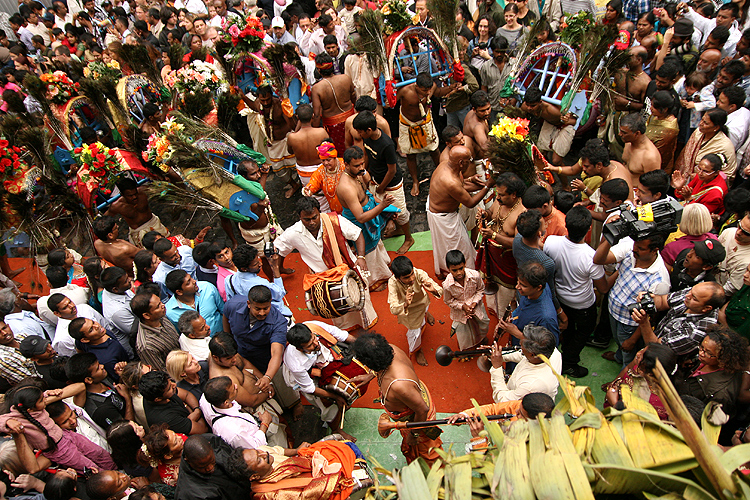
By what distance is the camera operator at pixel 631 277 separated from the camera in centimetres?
379

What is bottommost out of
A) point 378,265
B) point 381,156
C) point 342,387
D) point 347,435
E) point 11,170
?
point 347,435

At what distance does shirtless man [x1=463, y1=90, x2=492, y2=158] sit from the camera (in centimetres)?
599

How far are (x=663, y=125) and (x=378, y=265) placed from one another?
391 centimetres

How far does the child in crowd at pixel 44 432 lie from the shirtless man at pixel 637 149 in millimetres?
5939

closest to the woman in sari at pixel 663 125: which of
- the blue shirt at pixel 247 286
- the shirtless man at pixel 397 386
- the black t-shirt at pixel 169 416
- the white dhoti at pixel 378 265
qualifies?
the white dhoti at pixel 378 265

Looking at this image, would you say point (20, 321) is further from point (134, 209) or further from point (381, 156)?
point (381, 156)

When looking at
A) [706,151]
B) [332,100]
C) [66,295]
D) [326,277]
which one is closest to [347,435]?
[326,277]

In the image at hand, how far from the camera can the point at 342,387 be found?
4.21 meters

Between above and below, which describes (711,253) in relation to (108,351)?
Answer: above

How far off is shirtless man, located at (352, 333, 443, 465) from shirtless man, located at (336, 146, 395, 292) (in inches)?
87.5

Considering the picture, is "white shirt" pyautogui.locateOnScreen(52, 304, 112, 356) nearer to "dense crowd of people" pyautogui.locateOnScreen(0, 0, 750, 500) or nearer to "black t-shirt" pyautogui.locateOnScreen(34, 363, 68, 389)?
"dense crowd of people" pyautogui.locateOnScreen(0, 0, 750, 500)

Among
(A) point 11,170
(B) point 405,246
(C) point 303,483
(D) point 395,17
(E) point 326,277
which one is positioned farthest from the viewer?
(D) point 395,17

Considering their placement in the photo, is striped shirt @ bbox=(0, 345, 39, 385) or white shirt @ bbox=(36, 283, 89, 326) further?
white shirt @ bbox=(36, 283, 89, 326)

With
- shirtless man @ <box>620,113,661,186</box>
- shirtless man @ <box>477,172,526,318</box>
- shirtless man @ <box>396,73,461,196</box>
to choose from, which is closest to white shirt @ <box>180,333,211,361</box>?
shirtless man @ <box>477,172,526,318</box>
